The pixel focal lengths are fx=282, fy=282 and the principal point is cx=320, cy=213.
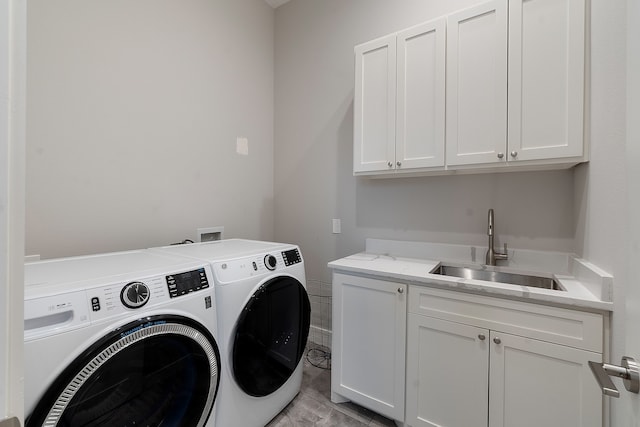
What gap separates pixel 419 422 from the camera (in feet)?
4.82

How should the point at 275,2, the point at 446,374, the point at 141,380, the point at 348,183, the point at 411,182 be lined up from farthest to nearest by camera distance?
the point at 275,2, the point at 348,183, the point at 411,182, the point at 446,374, the point at 141,380

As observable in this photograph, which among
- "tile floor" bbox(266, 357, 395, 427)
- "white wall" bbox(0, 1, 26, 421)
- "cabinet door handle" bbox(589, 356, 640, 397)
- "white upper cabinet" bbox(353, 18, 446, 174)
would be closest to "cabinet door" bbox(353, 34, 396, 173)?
"white upper cabinet" bbox(353, 18, 446, 174)

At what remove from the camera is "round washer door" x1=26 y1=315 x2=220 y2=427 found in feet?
2.63

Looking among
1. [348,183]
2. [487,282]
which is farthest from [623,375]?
[348,183]

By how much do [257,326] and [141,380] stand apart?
498 mm

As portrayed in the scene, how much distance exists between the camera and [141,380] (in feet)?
3.28

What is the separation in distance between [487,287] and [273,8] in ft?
9.62

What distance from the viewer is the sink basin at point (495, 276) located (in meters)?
1.53

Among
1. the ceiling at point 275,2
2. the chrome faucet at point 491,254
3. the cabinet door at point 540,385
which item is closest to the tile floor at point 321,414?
the cabinet door at point 540,385

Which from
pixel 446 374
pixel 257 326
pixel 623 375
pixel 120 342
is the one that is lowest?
pixel 446 374

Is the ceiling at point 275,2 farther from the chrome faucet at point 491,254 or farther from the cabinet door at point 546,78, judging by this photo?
the chrome faucet at point 491,254

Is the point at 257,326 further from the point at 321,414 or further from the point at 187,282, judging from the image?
the point at 321,414

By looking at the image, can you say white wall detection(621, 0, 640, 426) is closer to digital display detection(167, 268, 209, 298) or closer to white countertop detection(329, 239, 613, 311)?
white countertop detection(329, 239, 613, 311)

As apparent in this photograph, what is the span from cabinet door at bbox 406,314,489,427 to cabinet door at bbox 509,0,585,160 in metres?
0.95
